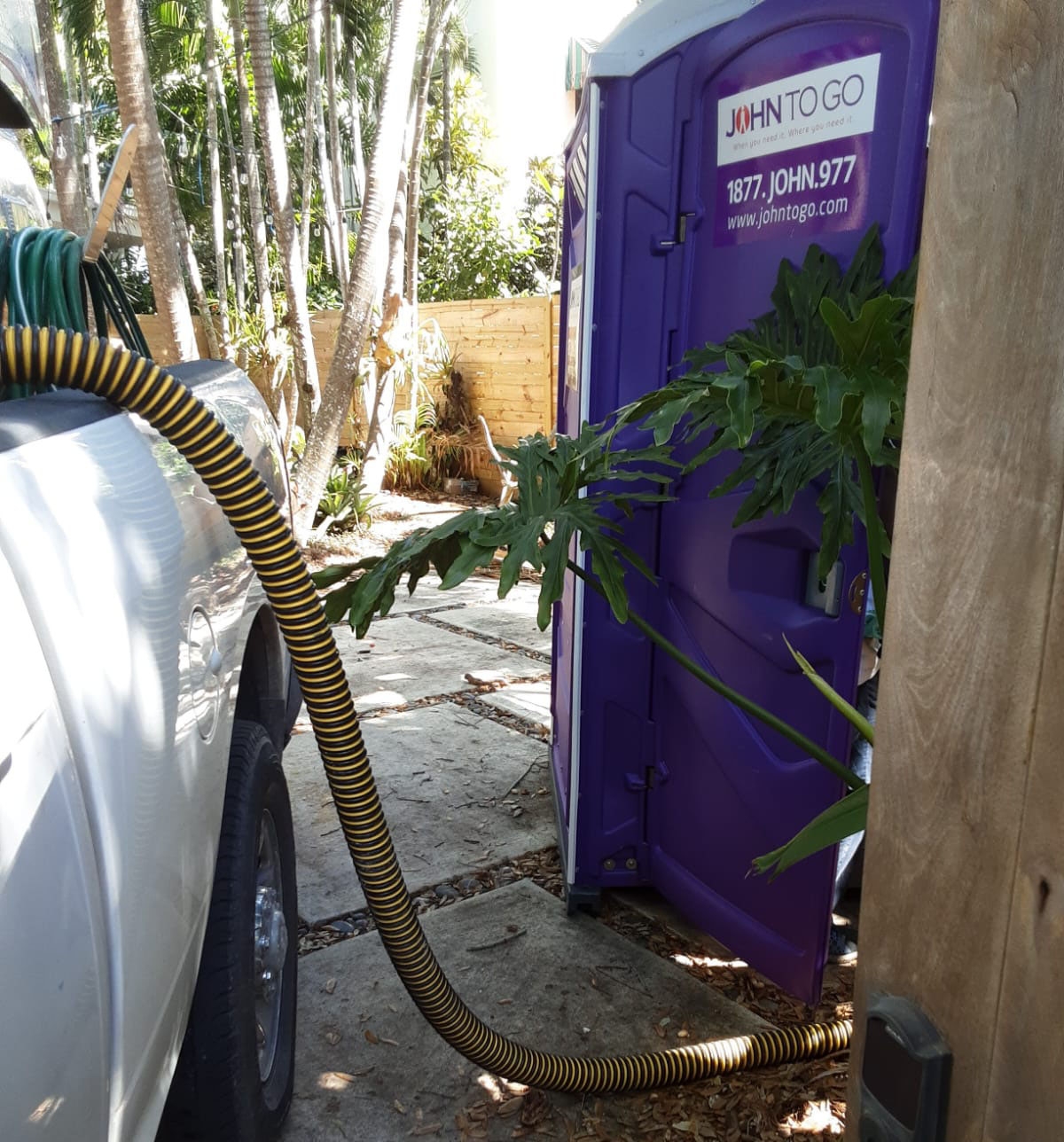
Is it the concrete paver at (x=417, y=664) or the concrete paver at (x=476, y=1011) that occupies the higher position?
the concrete paver at (x=417, y=664)

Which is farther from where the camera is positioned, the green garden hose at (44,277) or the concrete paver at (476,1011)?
the concrete paver at (476,1011)

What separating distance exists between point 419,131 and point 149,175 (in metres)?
4.29

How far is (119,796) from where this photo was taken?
110 centimetres

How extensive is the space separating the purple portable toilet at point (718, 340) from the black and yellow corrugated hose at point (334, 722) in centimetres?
44

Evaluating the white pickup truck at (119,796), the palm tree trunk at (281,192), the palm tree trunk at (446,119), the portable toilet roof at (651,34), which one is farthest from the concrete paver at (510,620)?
the palm tree trunk at (446,119)

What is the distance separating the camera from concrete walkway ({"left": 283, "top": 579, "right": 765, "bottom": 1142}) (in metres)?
2.32

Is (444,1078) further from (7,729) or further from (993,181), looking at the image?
(993,181)

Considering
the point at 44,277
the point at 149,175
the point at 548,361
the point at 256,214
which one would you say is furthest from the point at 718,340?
the point at 256,214

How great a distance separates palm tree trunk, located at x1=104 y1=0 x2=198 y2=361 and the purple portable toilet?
12.8 ft

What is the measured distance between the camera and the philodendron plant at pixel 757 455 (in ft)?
5.44

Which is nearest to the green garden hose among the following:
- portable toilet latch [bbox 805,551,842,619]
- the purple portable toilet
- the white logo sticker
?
the purple portable toilet

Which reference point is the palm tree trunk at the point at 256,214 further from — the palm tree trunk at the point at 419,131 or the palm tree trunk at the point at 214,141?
the palm tree trunk at the point at 419,131

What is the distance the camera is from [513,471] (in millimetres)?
2350

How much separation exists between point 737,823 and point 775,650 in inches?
21.3
